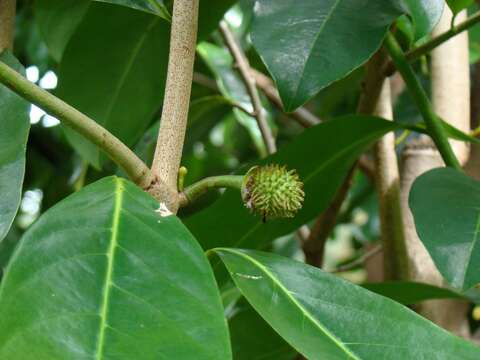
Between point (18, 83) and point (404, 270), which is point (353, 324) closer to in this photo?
point (18, 83)

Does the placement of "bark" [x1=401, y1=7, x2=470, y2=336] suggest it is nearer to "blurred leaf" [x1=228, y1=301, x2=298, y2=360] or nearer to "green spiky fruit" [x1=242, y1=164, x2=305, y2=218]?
"blurred leaf" [x1=228, y1=301, x2=298, y2=360]

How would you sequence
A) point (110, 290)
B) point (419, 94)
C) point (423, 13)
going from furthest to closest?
point (419, 94) < point (423, 13) < point (110, 290)

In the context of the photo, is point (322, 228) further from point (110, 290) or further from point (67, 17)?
point (110, 290)

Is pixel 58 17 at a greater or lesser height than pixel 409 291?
greater

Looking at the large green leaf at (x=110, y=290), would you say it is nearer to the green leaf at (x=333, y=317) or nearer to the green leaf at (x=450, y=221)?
the green leaf at (x=333, y=317)

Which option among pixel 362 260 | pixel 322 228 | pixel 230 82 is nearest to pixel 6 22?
pixel 322 228

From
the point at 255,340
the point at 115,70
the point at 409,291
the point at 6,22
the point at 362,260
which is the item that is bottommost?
the point at 362,260

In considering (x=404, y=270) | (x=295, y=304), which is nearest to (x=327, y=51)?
(x=295, y=304)
